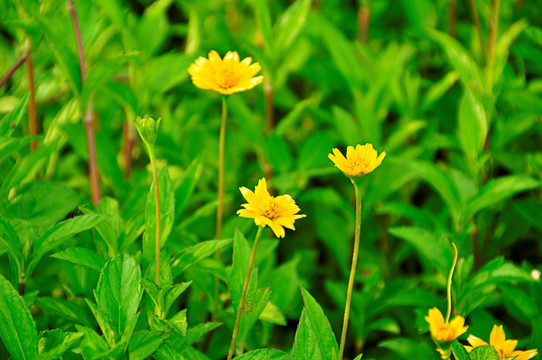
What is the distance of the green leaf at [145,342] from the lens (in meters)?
0.76

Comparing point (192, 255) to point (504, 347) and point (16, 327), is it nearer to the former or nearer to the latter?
point (16, 327)

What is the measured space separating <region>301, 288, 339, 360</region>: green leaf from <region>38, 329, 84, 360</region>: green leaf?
314 millimetres

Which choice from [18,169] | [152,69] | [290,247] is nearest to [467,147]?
[290,247]

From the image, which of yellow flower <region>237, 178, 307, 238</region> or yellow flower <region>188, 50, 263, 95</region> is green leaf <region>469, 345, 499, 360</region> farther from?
yellow flower <region>188, 50, 263, 95</region>

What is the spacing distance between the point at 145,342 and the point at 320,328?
248 mm

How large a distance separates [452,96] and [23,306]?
4.20 ft

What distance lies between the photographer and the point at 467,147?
4.00 ft

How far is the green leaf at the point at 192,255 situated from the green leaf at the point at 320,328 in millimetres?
156

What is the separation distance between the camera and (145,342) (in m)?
0.77

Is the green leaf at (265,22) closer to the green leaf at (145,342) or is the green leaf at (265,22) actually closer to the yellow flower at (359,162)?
the yellow flower at (359,162)

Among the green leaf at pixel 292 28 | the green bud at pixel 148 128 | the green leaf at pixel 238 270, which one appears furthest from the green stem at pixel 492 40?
the green bud at pixel 148 128

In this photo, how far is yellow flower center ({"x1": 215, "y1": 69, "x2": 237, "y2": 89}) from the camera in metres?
0.91

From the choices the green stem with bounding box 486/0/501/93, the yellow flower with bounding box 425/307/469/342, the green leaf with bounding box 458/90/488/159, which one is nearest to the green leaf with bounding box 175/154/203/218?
the yellow flower with bounding box 425/307/469/342

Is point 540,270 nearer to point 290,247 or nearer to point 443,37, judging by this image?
point 443,37
